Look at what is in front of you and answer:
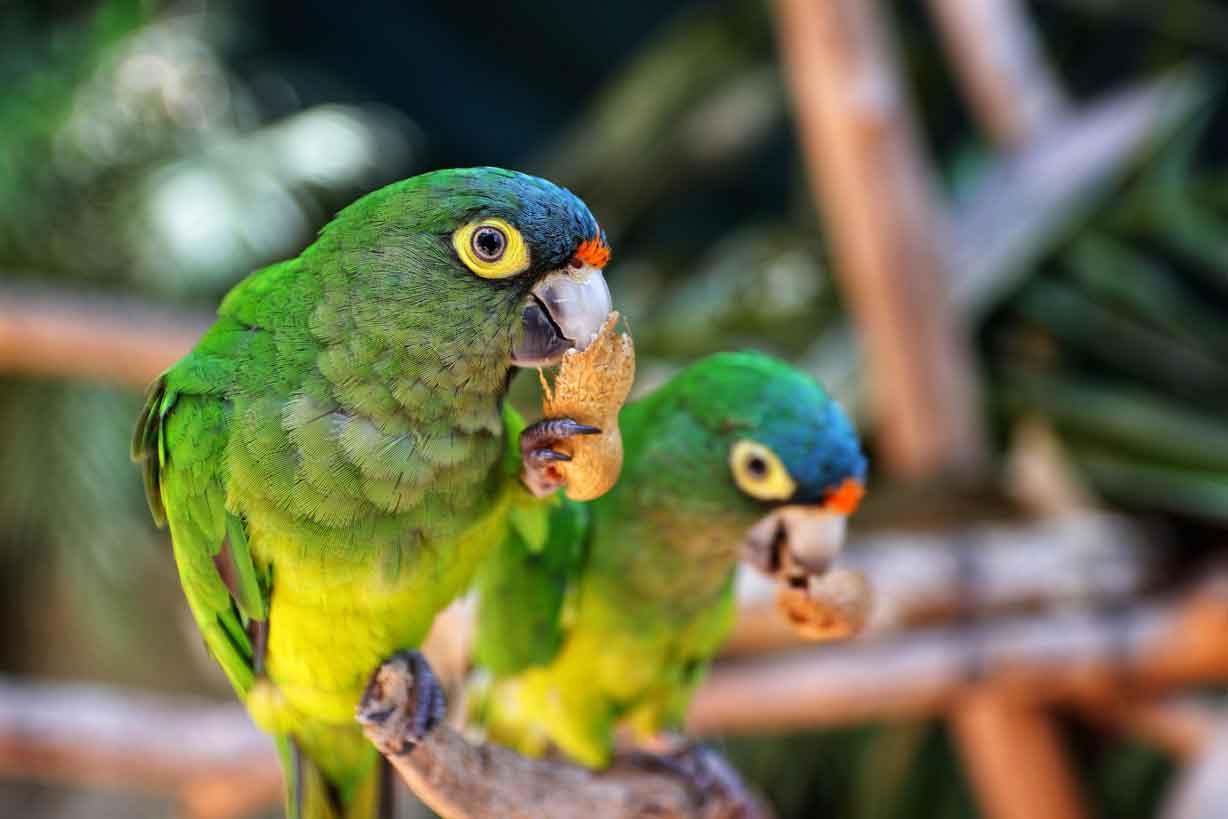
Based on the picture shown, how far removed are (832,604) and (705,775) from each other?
1.28 ft

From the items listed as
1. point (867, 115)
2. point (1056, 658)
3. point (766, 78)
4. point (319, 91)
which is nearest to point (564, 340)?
point (867, 115)

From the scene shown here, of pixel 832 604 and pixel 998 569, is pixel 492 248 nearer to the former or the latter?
pixel 832 604

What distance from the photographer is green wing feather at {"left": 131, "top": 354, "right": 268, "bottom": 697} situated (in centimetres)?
83

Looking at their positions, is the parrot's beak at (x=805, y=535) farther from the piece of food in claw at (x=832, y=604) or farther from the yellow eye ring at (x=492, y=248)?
the yellow eye ring at (x=492, y=248)

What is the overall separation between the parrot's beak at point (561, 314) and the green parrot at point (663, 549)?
219 millimetres

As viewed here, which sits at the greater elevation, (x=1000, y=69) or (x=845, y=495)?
(x=1000, y=69)

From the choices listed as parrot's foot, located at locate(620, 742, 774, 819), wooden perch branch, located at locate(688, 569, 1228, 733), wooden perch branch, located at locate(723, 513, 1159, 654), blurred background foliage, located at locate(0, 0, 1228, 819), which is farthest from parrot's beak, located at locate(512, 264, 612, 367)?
blurred background foliage, located at locate(0, 0, 1228, 819)

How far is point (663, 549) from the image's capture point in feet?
3.51

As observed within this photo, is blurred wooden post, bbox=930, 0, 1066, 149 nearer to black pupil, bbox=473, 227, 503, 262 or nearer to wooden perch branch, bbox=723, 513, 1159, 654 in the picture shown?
wooden perch branch, bbox=723, 513, 1159, 654

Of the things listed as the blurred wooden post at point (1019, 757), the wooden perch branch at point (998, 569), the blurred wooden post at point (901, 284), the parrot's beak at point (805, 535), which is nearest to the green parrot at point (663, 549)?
the parrot's beak at point (805, 535)

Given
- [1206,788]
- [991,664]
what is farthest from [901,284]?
[1206,788]

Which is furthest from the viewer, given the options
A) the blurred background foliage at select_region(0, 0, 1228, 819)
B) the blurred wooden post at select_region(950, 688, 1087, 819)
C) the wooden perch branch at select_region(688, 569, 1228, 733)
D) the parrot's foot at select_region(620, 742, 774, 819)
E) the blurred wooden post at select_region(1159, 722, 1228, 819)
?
the blurred background foliage at select_region(0, 0, 1228, 819)

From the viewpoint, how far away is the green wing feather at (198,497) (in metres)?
0.83

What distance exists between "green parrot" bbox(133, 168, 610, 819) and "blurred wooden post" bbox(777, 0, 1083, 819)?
1373 mm
